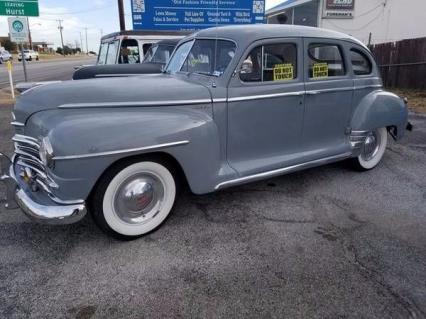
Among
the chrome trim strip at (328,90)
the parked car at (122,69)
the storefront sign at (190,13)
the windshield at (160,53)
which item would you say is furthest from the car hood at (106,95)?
the storefront sign at (190,13)

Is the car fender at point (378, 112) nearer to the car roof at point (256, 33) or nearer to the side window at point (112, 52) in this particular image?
the car roof at point (256, 33)

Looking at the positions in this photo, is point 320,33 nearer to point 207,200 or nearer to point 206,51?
point 206,51

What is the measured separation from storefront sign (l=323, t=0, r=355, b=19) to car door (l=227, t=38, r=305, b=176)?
56.3 feet

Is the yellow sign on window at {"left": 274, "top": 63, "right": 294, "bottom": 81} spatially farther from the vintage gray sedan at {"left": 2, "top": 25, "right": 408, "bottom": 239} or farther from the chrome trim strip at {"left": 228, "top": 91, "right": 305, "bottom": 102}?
the chrome trim strip at {"left": 228, "top": 91, "right": 305, "bottom": 102}

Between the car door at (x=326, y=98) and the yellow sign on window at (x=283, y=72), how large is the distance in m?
0.22

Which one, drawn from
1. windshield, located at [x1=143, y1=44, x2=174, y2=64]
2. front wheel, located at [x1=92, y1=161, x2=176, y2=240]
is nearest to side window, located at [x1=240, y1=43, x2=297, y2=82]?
front wheel, located at [x1=92, y1=161, x2=176, y2=240]

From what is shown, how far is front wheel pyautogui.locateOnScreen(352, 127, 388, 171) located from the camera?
496 cm

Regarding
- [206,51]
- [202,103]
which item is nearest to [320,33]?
[206,51]

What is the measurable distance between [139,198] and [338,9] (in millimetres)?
19299

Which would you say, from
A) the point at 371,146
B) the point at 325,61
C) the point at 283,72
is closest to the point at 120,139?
the point at 283,72

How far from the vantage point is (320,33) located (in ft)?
14.0

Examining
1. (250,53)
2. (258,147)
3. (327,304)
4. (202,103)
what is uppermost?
(250,53)

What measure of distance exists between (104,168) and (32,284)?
982 mm

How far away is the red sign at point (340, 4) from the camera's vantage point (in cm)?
1902
